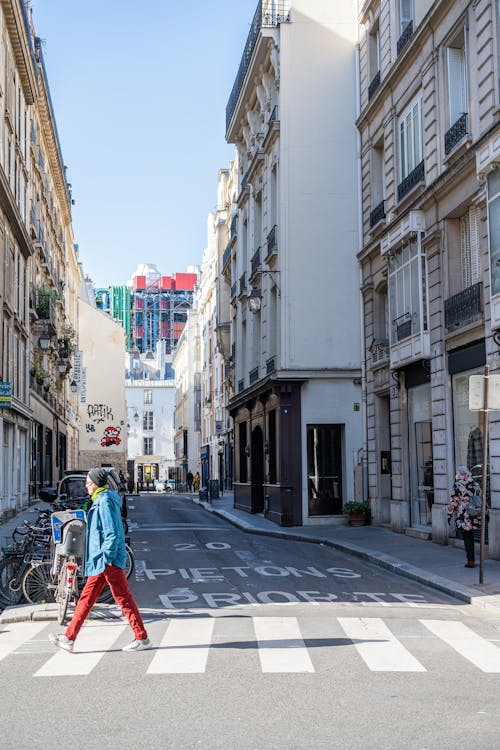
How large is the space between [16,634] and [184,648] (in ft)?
7.31

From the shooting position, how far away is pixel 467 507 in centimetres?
1416

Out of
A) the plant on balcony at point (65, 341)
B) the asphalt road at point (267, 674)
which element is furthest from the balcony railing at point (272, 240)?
the plant on balcony at point (65, 341)

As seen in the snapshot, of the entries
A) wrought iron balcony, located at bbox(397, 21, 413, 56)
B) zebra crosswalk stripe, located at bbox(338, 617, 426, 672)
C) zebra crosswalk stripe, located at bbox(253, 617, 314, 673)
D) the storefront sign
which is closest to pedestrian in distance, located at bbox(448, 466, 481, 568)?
zebra crosswalk stripe, located at bbox(338, 617, 426, 672)

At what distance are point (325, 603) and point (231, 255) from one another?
2853 cm

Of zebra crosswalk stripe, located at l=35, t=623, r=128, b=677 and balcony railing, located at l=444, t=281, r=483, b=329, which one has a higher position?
balcony railing, located at l=444, t=281, r=483, b=329

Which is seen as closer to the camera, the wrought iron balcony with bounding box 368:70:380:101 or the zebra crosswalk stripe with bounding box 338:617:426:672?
the zebra crosswalk stripe with bounding box 338:617:426:672

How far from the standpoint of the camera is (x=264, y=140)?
30.0 metres

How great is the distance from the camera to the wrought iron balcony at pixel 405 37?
2120 centimetres

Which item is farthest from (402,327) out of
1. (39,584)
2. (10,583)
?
(10,583)

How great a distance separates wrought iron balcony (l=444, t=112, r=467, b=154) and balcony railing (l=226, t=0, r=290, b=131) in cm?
1116

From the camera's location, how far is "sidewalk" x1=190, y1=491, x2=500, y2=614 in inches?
490

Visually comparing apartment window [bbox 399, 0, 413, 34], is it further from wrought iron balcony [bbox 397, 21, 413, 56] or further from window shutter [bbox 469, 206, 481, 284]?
window shutter [bbox 469, 206, 481, 284]

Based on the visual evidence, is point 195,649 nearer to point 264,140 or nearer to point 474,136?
point 474,136

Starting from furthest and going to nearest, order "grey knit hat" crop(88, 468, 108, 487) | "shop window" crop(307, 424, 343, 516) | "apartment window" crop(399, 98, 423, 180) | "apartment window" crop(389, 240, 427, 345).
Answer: "shop window" crop(307, 424, 343, 516) < "apartment window" crop(399, 98, 423, 180) < "apartment window" crop(389, 240, 427, 345) < "grey knit hat" crop(88, 468, 108, 487)
